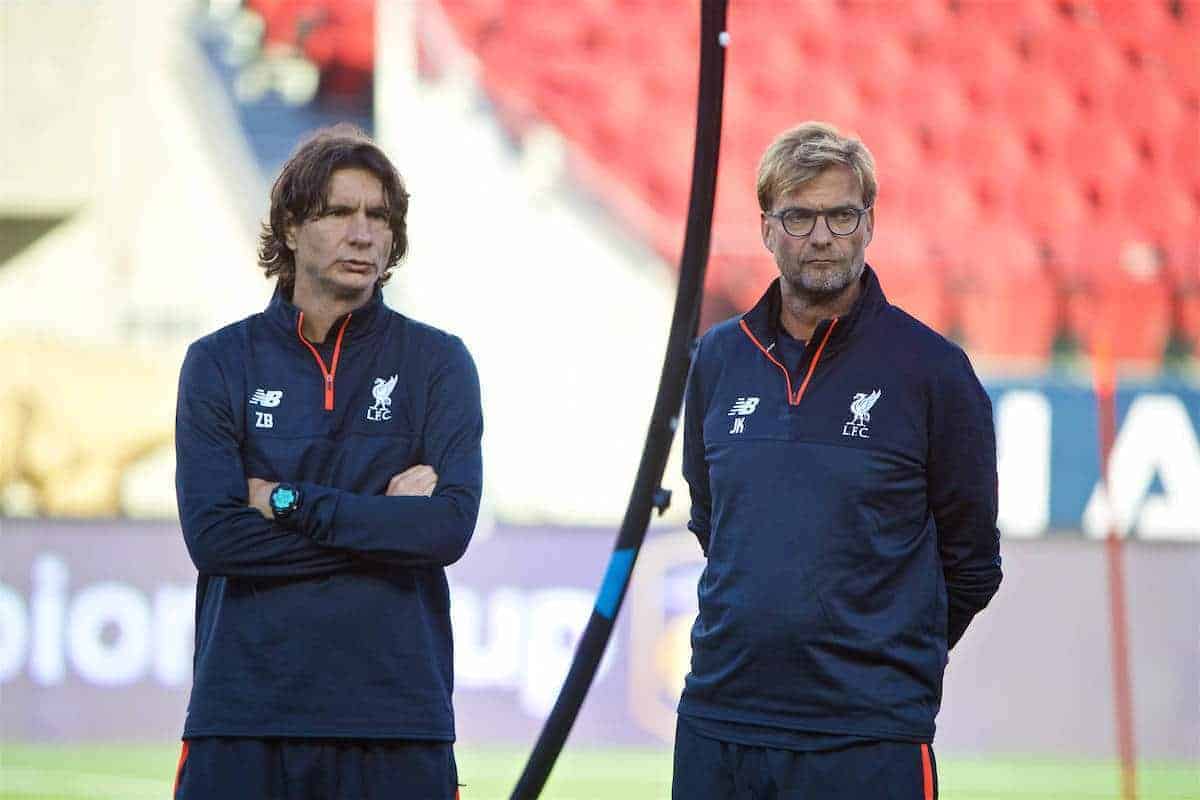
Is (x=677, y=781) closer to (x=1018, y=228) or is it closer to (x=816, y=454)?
(x=816, y=454)

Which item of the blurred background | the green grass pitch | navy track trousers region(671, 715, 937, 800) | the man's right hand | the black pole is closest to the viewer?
navy track trousers region(671, 715, 937, 800)

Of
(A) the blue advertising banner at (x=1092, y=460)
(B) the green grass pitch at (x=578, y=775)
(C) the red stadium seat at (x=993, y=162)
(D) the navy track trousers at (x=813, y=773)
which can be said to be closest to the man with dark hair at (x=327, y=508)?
(D) the navy track trousers at (x=813, y=773)

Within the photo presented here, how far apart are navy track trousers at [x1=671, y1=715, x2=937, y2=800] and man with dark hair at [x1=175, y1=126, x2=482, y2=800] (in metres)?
0.32

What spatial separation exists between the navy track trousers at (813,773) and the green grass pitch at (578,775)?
3116mm

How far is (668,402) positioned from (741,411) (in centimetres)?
47

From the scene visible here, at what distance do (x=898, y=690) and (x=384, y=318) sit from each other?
32.5 inches

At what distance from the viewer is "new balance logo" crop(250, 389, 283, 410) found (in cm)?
223

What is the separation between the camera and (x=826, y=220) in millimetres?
2111

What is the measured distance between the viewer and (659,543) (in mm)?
5777

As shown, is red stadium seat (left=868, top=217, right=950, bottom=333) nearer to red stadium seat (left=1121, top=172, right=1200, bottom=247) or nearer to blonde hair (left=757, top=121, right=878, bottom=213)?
red stadium seat (left=1121, top=172, right=1200, bottom=247)


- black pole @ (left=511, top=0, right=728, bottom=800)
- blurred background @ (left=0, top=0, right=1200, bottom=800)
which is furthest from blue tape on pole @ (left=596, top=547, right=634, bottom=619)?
blurred background @ (left=0, top=0, right=1200, bottom=800)

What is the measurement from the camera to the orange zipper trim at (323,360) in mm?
2213

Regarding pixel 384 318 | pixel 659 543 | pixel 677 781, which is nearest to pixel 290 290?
pixel 384 318

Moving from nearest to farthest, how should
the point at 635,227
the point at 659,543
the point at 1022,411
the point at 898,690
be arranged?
the point at 898,690 < the point at 659,543 < the point at 1022,411 < the point at 635,227
